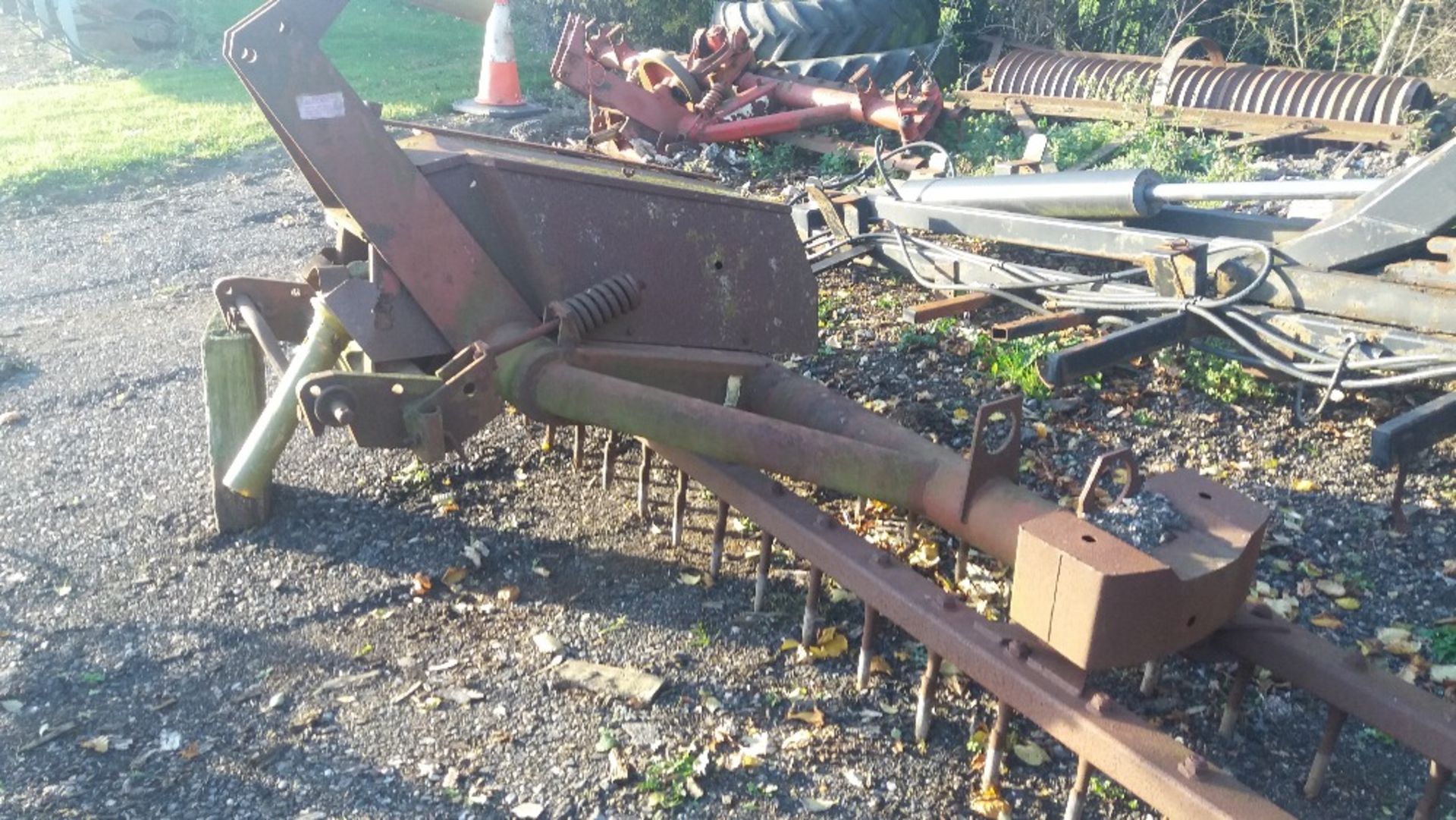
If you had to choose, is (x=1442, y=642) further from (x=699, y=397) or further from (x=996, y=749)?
(x=699, y=397)

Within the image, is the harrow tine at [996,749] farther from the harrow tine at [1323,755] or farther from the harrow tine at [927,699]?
the harrow tine at [1323,755]

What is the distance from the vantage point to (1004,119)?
344 inches

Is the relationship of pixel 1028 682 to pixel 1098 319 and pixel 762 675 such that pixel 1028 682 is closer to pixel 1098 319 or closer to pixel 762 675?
pixel 762 675

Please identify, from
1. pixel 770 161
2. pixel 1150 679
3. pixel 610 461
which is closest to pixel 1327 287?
pixel 1150 679

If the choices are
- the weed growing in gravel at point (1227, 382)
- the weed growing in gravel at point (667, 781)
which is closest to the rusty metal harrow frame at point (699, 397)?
the weed growing in gravel at point (667, 781)

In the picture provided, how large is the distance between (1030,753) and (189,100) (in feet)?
37.8

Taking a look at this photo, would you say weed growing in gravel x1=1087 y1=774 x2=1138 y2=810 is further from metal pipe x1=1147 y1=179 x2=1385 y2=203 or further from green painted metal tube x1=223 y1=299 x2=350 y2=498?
metal pipe x1=1147 y1=179 x2=1385 y2=203

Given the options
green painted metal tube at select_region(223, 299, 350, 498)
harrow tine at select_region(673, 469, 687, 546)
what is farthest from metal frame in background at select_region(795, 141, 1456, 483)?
green painted metal tube at select_region(223, 299, 350, 498)

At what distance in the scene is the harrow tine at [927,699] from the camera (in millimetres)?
2805

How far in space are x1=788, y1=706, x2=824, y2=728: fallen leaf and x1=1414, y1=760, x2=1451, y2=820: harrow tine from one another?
1.32 metres

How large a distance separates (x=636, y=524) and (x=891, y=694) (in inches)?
46.4

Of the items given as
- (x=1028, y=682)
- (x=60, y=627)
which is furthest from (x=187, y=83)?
(x=1028, y=682)

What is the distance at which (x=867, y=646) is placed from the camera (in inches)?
118

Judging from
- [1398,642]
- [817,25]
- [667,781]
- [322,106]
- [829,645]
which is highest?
[817,25]
